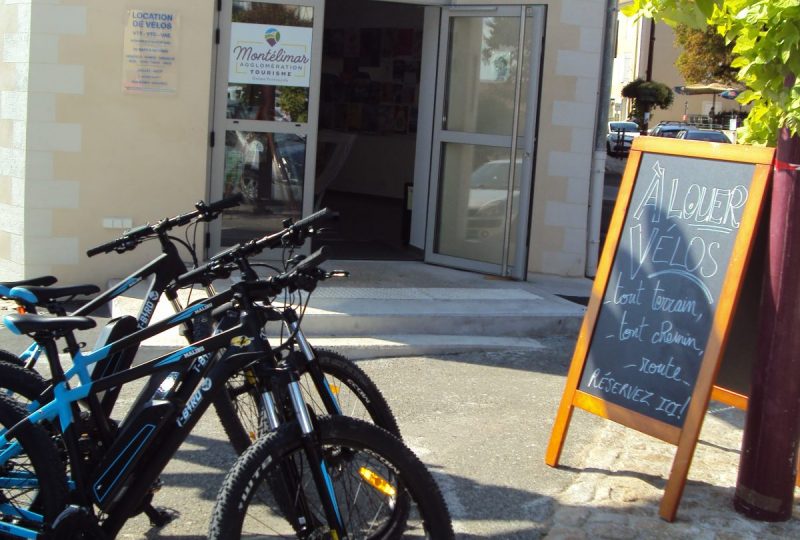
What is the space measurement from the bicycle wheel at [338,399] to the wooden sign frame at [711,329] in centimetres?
119

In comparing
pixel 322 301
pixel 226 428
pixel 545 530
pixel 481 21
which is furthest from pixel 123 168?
pixel 545 530

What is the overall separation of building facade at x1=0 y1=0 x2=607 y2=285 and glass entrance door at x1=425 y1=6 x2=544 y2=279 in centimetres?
1

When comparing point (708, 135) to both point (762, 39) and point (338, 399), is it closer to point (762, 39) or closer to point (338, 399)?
point (762, 39)

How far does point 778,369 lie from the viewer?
4.12 m

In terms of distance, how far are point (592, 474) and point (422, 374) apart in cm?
191

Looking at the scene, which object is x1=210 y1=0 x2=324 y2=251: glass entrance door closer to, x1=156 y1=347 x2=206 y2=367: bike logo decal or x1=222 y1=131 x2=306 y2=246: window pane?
x1=222 y1=131 x2=306 y2=246: window pane

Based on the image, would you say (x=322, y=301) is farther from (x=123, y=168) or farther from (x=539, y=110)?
(x=539, y=110)

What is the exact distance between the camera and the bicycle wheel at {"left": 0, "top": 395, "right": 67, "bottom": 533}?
3182mm

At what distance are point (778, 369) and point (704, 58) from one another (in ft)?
115

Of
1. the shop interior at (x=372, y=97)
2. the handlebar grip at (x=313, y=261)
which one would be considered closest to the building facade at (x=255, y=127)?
the shop interior at (x=372, y=97)

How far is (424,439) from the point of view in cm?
524

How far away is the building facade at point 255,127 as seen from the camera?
7.69 m

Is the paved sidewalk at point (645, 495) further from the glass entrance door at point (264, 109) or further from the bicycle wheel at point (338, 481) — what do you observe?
the glass entrance door at point (264, 109)

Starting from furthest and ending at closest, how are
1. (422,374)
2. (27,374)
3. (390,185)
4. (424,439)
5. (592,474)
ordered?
(390,185)
(422,374)
(424,439)
(592,474)
(27,374)
